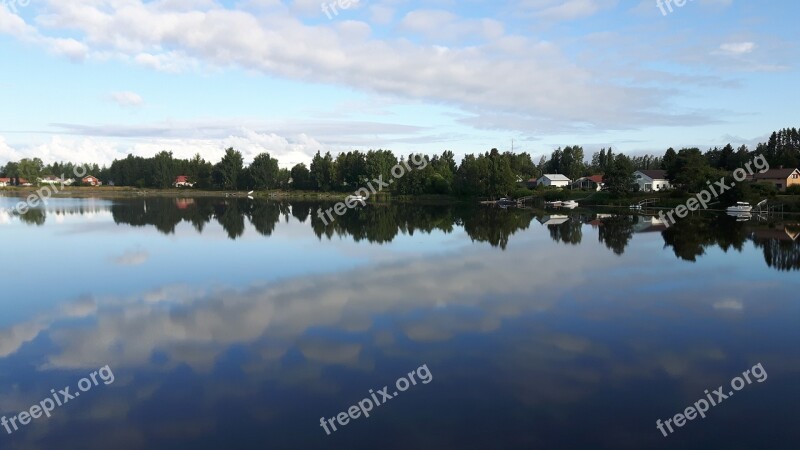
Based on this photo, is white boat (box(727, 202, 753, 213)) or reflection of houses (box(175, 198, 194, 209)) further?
reflection of houses (box(175, 198, 194, 209))

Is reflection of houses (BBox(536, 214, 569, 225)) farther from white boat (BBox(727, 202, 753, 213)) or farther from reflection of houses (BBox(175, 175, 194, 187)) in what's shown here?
reflection of houses (BBox(175, 175, 194, 187))

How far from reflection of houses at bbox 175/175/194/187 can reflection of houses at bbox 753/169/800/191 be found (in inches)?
4190

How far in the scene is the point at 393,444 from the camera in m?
7.84

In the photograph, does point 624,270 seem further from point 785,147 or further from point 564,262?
point 785,147

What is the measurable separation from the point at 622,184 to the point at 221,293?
5793cm

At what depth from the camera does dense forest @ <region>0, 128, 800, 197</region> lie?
65.6 metres

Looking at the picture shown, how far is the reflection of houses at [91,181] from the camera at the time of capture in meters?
135

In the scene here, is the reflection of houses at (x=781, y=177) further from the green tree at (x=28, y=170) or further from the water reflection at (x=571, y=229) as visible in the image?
the green tree at (x=28, y=170)

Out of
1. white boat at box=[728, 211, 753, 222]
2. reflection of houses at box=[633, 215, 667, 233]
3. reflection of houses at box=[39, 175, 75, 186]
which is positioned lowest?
reflection of houses at box=[633, 215, 667, 233]

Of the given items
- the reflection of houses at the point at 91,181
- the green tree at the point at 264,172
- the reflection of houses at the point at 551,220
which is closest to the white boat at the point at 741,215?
the reflection of houses at the point at 551,220

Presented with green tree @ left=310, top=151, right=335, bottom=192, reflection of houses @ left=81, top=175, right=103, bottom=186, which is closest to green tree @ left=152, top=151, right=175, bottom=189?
reflection of houses @ left=81, top=175, right=103, bottom=186

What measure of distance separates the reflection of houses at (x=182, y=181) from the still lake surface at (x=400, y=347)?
107 metres

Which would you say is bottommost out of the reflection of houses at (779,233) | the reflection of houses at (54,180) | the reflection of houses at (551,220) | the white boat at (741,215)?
the reflection of houses at (551,220)

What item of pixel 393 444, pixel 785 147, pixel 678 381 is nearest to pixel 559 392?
pixel 678 381
